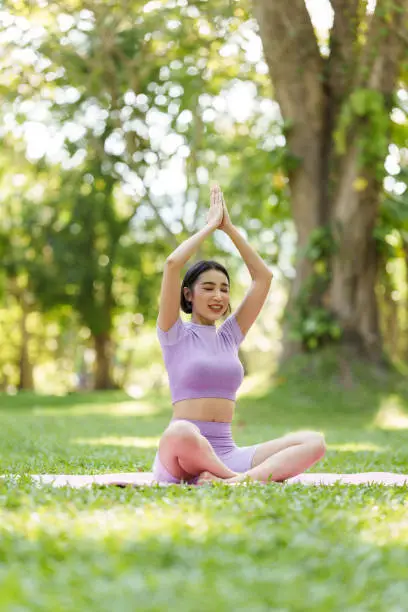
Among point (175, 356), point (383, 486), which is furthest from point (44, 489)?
point (383, 486)

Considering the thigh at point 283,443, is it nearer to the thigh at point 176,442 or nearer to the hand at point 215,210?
the thigh at point 176,442

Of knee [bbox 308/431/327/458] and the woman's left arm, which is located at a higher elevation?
the woman's left arm

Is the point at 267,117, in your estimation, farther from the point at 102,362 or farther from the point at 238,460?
the point at 238,460

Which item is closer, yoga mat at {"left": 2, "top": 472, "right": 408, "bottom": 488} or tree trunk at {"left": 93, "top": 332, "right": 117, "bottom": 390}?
yoga mat at {"left": 2, "top": 472, "right": 408, "bottom": 488}

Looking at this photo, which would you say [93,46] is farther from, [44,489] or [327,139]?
[44,489]

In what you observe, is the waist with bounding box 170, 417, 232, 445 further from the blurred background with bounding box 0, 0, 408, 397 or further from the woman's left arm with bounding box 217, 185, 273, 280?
the blurred background with bounding box 0, 0, 408, 397

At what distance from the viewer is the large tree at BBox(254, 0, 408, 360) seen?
13.8m

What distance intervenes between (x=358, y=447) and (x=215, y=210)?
4290 mm

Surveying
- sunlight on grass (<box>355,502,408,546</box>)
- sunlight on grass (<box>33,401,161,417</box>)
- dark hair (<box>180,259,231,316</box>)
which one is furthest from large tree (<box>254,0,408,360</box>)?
sunlight on grass (<box>355,502,408,546</box>)

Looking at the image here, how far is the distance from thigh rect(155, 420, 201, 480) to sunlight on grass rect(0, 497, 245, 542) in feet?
2.95

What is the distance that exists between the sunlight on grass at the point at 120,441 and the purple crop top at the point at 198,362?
3.84 meters

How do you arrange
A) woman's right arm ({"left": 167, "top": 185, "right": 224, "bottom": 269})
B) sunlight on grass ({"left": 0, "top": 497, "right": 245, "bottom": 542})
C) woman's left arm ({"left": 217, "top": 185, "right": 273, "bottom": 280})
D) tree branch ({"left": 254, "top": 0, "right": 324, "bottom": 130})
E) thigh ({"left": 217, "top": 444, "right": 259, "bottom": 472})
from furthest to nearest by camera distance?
tree branch ({"left": 254, "top": 0, "right": 324, "bottom": 130})
woman's left arm ({"left": 217, "top": 185, "right": 273, "bottom": 280})
thigh ({"left": 217, "top": 444, "right": 259, "bottom": 472})
woman's right arm ({"left": 167, "top": 185, "right": 224, "bottom": 269})
sunlight on grass ({"left": 0, "top": 497, "right": 245, "bottom": 542})

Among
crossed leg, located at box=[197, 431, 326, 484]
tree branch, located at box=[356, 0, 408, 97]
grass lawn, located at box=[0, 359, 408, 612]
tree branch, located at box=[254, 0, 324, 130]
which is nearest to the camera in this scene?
grass lawn, located at box=[0, 359, 408, 612]

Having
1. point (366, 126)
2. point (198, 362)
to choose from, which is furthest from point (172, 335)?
point (366, 126)
